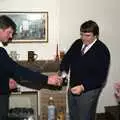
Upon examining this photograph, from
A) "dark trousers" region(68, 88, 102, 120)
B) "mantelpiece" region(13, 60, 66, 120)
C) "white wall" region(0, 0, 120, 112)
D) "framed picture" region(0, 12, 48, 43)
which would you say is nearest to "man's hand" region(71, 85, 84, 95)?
"dark trousers" region(68, 88, 102, 120)

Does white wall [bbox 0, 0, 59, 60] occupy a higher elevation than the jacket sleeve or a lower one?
higher

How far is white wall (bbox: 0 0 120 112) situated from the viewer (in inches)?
179

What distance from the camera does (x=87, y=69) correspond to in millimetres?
3617

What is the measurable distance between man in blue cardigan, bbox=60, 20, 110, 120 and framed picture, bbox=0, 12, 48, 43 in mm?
921

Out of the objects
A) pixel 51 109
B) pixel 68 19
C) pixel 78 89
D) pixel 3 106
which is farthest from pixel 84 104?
pixel 68 19

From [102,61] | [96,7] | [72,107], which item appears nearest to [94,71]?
[102,61]

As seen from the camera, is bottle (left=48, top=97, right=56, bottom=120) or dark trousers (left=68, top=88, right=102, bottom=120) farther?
bottle (left=48, top=97, right=56, bottom=120)

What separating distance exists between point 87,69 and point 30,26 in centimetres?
129

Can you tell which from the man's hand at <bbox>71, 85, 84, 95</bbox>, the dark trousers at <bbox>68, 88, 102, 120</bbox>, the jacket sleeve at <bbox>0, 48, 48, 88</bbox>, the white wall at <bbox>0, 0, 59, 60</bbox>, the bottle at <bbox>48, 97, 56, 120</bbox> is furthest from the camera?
the white wall at <bbox>0, 0, 59, 60</bbox>

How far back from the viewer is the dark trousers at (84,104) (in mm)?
3684

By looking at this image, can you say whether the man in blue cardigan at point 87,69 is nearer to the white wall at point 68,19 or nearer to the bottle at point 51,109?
the bottle at point 51,109

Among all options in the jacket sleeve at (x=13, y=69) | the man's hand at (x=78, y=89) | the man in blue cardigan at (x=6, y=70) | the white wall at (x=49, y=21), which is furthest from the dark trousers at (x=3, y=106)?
the white wall at (x=49, y=21)

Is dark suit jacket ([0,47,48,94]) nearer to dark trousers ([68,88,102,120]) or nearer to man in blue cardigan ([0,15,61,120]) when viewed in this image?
man in blue cardigan ([0,15,61,120])

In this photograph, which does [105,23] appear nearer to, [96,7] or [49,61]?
[96,7]
